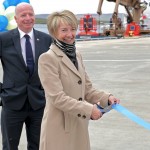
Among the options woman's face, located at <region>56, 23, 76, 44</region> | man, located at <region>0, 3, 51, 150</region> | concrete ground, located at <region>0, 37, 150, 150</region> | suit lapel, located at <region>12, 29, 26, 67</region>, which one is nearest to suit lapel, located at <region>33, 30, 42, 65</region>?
man, located at <region>0, 3, 51, 150</region>

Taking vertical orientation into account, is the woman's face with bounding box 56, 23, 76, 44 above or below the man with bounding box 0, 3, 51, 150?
above

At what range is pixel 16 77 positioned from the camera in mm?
3051

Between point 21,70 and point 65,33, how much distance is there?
2.75ft

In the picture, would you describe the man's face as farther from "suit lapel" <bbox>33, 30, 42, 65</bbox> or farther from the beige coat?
the beige coat

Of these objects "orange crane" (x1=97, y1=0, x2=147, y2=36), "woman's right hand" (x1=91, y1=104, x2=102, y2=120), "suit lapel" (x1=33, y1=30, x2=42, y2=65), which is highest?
"suit lapel" (x1=33, y1=30, x2=42, y2=65)

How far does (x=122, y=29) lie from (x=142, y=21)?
4.76 m

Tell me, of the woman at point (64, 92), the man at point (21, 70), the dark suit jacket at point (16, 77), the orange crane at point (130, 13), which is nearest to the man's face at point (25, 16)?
the man at point (21, 70)

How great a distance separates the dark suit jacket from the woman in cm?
64

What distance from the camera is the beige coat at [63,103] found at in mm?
2301

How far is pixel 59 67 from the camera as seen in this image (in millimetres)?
2371

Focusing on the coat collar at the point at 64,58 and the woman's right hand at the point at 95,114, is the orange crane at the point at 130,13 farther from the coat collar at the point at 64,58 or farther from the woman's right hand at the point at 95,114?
the woman's right hand at the point at 95,114

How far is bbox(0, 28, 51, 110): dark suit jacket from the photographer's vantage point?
3.04 m

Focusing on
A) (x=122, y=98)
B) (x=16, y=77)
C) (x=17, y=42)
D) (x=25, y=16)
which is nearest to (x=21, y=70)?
(x=16, y=77)

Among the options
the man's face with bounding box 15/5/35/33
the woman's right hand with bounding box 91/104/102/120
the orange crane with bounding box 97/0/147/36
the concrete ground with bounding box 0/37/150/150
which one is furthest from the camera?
the orange crane with bounding box 97/0/147/36
